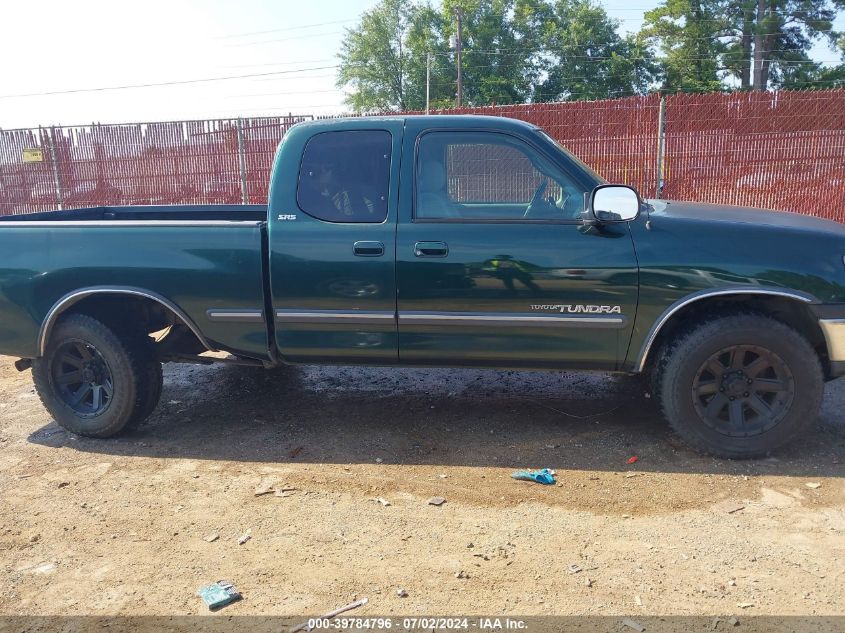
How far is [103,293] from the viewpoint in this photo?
4.25 meters

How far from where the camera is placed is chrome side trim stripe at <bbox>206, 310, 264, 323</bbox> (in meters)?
4.09

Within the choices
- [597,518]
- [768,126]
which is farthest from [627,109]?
[597,518]

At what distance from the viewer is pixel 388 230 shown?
3934mm

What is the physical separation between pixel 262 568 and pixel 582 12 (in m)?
44.5

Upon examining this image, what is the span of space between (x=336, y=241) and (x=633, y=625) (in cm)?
252

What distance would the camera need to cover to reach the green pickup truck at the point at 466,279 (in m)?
3.71

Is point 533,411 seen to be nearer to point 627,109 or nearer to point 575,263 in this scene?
point 575,263

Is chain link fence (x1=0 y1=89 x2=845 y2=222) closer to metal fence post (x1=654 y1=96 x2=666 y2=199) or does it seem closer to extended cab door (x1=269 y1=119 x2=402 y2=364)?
metal fence post (x1=654 y1=96 x2=666 y2=199)

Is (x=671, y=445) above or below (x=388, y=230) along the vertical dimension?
below

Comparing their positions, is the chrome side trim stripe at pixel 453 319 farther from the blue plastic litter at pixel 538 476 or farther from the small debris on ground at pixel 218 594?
the small debris on ground at pixel 218 594

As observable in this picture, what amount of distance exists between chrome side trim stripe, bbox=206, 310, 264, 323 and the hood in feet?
7.97

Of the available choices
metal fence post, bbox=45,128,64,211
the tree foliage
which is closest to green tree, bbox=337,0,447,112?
the tree foliage

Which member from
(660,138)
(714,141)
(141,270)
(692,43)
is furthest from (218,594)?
(692,43)

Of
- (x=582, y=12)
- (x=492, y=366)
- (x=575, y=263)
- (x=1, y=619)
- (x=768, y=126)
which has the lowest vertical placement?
(x=1, y=619)
